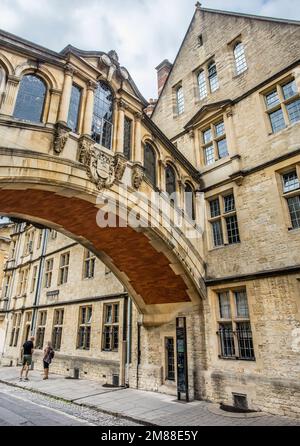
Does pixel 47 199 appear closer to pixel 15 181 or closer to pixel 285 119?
pixel 15 181

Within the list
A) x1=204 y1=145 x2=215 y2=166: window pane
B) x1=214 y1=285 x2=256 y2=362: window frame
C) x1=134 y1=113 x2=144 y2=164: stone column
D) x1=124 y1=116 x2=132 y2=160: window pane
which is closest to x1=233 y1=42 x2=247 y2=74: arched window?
x1=204 y1=145 x2=215 y2=166: window pane

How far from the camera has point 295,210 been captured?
8797 mm

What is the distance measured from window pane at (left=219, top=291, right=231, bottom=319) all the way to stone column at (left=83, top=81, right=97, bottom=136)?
6.74 metres

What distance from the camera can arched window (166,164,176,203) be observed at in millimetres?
10523

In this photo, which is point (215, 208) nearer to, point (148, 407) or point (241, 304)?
point (241, 304)

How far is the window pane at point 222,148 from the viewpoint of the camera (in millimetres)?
11584

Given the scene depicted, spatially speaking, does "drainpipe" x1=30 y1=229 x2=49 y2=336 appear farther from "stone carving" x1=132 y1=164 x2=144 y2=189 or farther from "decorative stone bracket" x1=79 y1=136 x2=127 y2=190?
"decorative stone bracket" x1=79 y1=136 x2=127 y2=190

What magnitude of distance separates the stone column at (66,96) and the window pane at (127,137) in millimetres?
2176

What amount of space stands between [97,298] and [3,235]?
17120mm

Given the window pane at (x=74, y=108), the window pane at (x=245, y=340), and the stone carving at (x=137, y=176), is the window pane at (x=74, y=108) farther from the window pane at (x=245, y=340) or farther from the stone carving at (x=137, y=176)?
the window pane at (x=245, y=340)

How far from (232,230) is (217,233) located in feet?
2.45

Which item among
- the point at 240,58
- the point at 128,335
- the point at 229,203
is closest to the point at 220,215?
the point at 229,203

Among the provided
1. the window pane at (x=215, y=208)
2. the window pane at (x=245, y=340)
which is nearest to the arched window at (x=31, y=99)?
the window pane at (x=215, y=208)
